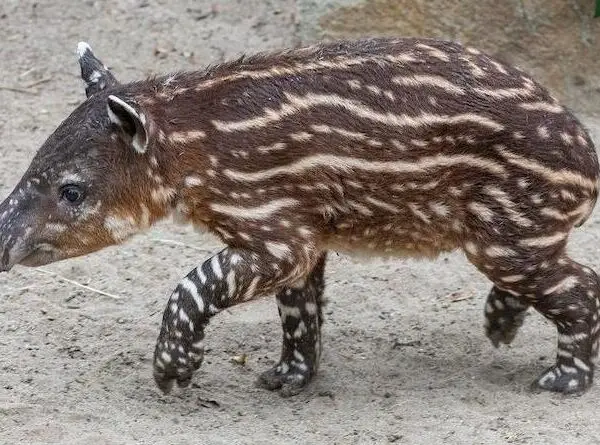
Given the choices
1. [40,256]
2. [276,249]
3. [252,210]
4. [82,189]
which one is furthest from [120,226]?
[276,249]

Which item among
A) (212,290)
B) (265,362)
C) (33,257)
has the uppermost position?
(212,290)

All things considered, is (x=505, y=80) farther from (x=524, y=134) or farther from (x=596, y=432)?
(x=596, y=432)

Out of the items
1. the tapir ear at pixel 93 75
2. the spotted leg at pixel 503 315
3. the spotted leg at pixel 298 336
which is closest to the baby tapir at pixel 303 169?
the tapir ear at pixel 93 75

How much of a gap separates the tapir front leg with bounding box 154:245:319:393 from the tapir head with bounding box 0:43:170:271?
1.38 feet

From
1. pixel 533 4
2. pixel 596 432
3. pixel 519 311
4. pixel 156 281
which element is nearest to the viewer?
pixel 596 432

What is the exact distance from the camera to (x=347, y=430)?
20.6 feet

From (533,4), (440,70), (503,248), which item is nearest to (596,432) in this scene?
(503,248)

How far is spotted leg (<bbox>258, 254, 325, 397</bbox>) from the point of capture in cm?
678

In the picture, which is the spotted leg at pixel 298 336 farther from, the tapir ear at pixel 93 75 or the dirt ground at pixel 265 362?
the tapir ear at pixel 93 75

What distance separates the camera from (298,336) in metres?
6.83

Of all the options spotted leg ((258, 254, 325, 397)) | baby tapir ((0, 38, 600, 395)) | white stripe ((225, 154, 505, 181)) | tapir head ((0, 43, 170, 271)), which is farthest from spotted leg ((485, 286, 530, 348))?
tapir head ((0, 43, 170, 271))

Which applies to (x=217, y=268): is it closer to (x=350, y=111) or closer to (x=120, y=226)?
(x=120, y=226)

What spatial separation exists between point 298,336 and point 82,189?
1388 mm

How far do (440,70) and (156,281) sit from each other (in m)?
2.58
